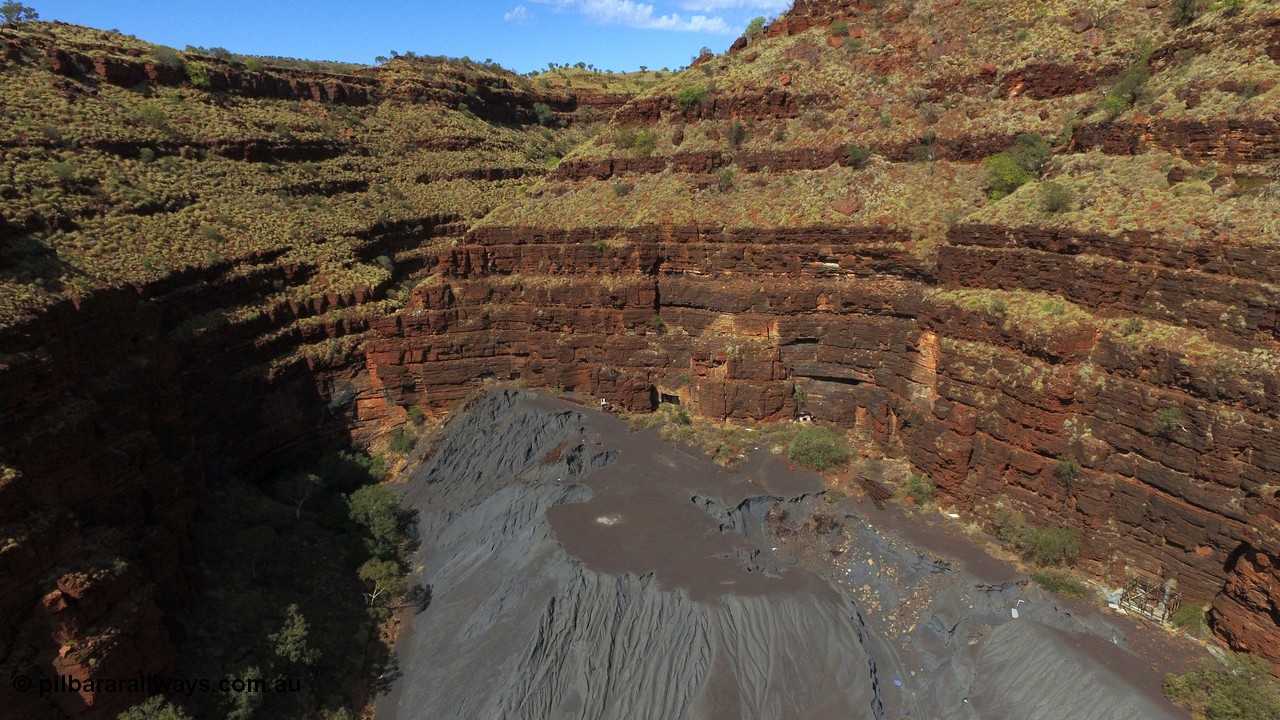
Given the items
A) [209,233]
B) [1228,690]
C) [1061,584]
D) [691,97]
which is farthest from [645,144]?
[1228,690]

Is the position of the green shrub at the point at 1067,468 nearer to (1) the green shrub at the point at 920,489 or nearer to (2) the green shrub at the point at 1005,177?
(1) the green shrub at the point at 920,489

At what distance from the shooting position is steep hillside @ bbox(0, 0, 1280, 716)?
1554cm

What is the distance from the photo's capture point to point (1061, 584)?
17828mm

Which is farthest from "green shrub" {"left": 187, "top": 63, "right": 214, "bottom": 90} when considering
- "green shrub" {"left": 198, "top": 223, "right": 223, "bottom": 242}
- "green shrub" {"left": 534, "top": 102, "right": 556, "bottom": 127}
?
"green shrub" {"left": 534, "top": 102, "right": 556, "bottom": 127}

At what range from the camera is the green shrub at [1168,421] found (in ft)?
53.3

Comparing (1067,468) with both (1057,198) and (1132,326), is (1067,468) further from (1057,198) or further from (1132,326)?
(1057,198)

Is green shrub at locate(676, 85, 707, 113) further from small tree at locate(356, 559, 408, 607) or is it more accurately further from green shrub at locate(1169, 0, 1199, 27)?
small tree at locate(356, 559, 408, 607)

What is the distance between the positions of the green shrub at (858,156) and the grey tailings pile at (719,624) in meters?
16.6

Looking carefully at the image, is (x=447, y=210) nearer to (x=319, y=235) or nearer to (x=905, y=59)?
(x=319, y=235)

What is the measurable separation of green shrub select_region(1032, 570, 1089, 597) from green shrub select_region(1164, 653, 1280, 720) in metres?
2.88

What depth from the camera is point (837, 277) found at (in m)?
28.0

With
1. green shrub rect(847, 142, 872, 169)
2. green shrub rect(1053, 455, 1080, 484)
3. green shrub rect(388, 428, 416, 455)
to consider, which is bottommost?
green shrub rect(388, 428, 416, 455)

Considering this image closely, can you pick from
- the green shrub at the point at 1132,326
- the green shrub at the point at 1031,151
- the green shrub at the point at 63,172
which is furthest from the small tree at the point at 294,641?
the green shrub at the point at 1031,151

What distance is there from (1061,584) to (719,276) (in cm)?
1865
